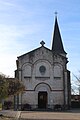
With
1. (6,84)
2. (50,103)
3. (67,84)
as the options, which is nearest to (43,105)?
(50,103)

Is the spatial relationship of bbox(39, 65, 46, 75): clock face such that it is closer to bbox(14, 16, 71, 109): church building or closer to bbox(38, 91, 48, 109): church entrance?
bbox(14, 16, 71, 109): church building

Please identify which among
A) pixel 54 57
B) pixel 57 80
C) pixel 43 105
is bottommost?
pixel 43 105

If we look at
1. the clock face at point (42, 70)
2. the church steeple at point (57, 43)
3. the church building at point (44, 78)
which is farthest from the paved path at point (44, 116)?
the church steeple at point (57, 43)

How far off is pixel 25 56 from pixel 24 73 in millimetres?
2913

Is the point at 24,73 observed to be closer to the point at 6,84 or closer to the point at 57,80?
the point at 57,80

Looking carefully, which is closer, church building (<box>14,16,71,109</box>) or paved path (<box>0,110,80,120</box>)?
paved path (<box>0,110,80,120</box>)

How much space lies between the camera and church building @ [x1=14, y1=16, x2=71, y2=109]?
200 feet

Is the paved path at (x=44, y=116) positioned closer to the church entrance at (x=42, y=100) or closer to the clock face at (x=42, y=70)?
the church entrance at (x=42, y=100)

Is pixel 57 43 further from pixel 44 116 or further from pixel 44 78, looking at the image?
pixel 44 116

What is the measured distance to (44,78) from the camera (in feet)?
202

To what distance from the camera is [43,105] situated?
61.9m

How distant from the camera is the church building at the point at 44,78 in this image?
60969 millimetres

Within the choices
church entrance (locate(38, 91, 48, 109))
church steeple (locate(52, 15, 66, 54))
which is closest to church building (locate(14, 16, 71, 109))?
church entrance (locate(38, 91, 48, 109))

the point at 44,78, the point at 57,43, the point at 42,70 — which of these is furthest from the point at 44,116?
the point at 57,43
